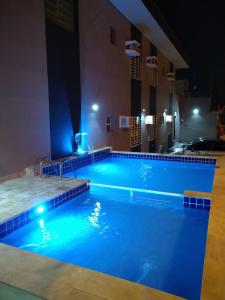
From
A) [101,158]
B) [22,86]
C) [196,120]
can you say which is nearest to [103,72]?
[101,158]

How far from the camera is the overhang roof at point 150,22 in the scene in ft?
26.6

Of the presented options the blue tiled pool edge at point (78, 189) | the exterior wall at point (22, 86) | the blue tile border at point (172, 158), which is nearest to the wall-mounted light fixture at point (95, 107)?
the blue tiled pool edge at point (78, 189)

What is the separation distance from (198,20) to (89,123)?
10764 millimetres

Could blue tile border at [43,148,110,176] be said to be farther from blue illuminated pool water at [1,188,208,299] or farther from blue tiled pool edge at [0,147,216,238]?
Result: blue illuminated pool water at [1,188,208,299]

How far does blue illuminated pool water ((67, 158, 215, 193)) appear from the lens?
490 centimetres

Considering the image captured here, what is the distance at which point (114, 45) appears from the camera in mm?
8508

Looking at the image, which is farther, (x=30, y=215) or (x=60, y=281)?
(x=30, y=215)

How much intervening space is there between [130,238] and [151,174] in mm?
2928

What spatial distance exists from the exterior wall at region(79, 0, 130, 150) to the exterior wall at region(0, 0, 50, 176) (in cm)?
169

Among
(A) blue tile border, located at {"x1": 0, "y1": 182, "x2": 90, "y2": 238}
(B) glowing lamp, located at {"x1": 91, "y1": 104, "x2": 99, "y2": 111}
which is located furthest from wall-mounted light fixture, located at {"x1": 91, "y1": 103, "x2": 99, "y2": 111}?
(A) blue tile border, located at {"x1": 0, "y1": 182, "x2": 90, "y2": 238}

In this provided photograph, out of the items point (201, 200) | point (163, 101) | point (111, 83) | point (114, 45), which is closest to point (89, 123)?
point (111, 83)

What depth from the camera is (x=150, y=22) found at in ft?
31.8

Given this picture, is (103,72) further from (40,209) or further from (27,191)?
(40,209)

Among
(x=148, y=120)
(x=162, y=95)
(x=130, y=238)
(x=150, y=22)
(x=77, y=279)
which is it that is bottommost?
(x=130, y=238)
